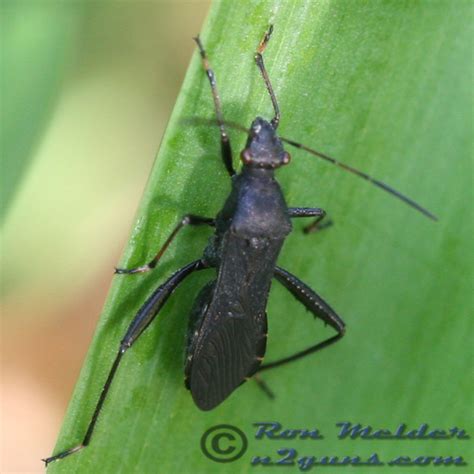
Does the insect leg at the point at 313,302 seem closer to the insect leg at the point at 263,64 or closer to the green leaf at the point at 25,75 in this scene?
the insect leg at the point at 263,64

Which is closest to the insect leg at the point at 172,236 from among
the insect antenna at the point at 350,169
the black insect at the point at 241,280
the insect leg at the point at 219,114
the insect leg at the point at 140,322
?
the black insect at the point at 241,280

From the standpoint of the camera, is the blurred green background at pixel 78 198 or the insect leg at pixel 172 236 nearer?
the insect leg at pixel 172 236

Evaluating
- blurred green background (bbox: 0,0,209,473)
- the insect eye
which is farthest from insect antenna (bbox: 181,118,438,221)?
blurred green background (bbox: 0,0,209,473)

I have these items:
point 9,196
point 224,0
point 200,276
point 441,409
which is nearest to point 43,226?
point 9,196

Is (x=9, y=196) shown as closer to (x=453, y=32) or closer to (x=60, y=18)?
(x=60, y=18)

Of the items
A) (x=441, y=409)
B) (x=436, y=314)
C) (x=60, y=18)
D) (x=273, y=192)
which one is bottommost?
(x=441, y=409)

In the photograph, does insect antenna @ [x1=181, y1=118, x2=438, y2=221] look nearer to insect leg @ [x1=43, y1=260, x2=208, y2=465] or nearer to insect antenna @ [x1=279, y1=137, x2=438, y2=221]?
insect antenna @ [x1=279, y1=137, x2=438, y2=221]
